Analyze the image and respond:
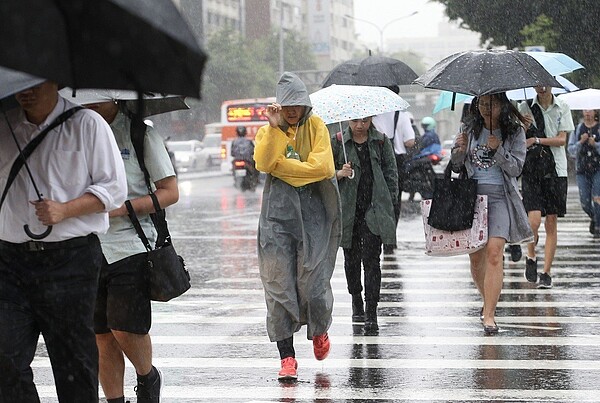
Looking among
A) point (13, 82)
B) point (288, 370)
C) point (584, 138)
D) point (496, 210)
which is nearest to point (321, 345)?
point (288, 370)

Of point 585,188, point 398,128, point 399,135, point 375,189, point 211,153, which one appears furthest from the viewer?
point 211,153

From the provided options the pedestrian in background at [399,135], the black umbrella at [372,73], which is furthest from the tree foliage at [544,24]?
the black umbrella at [372,73]

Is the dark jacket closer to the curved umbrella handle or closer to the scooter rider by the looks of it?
the curved umbrella handle

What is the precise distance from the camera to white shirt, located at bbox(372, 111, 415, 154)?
13909 mm

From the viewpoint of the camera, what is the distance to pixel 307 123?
7.45 metres

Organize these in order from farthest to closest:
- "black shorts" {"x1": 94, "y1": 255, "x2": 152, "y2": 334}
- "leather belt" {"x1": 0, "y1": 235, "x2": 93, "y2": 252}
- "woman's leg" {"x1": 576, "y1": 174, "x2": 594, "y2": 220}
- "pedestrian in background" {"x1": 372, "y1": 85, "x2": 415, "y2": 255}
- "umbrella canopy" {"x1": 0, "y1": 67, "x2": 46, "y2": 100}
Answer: "woman's leg" {"x1": 576, "y1": 174, "x2": 594, "y2": 220} → "pedestrian in background" {"x1": 372, "y1": 85, "x2": 415, "y2": 255} → "black shorts" {"x1": 94, "y1": 255, "x2": 152, "y2": 334} → "leather belt" {"x1": 0, "y1": 235, "x2": 93, "y2": 252} → "umbrella canopy" {"x1": 0, "y1": 67, "x2": 46, "y2": 100}

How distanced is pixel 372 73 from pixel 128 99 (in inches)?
266

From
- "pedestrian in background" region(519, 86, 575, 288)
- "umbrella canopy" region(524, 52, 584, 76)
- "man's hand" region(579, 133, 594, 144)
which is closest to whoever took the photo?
"pedestrian in background" region(519, 86, 575, 288)

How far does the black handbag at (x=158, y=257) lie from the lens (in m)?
5.75

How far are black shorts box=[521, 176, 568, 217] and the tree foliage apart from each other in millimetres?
15327

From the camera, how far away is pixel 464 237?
883 centimetres

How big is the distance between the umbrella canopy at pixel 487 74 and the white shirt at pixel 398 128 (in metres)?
4.74

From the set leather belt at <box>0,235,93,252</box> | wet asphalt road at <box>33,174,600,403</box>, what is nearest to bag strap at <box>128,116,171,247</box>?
leather belt at <box>0,235,93,252</box>

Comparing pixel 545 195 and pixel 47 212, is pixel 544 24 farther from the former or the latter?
pixel 47 212
